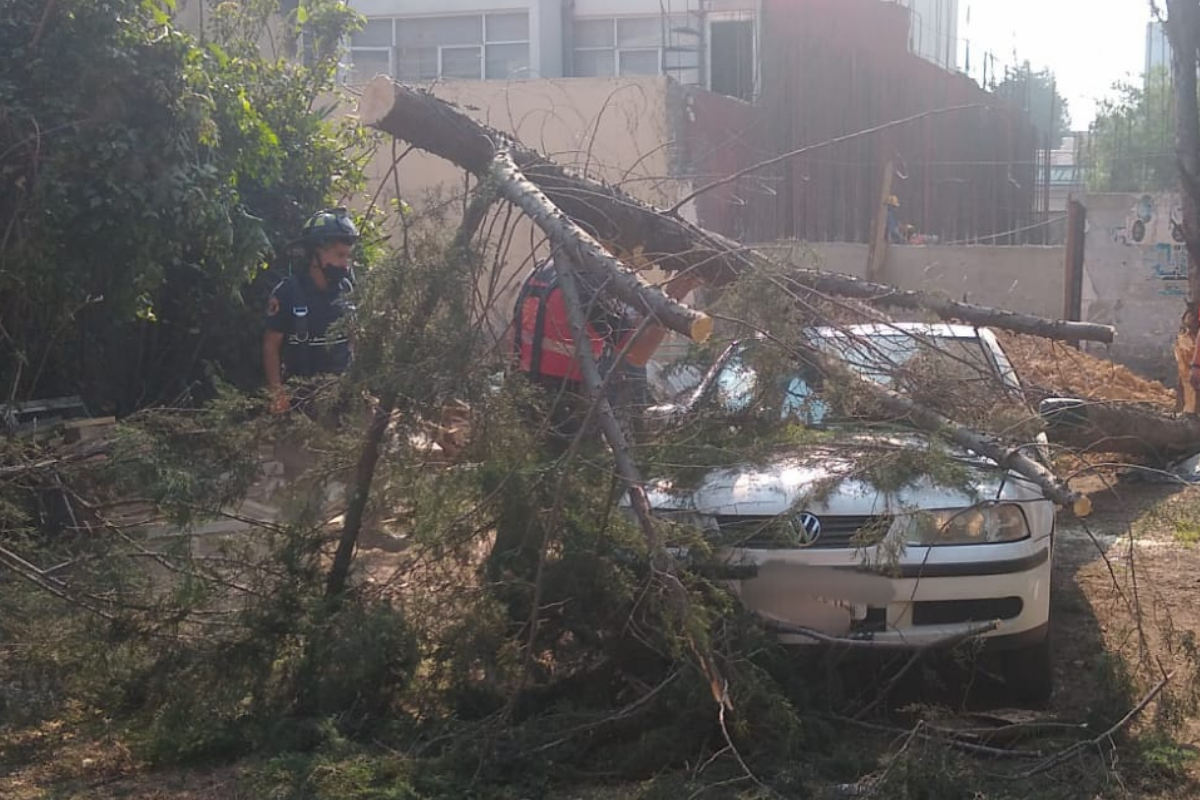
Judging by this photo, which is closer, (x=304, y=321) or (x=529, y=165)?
(x=529, y=165)

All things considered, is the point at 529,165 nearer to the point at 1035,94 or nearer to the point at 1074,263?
the point at 1074,263

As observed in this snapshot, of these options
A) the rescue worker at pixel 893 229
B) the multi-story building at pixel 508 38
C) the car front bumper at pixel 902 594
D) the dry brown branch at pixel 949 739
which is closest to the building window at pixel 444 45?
the multi-story building at pixel 508 38

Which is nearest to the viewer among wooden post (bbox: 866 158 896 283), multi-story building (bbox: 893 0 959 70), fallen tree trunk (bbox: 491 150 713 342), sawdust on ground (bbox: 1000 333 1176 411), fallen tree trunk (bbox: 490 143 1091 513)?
fallen tree trunk (bbox: 491 150 713 342)

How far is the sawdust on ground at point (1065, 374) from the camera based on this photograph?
22.1ft

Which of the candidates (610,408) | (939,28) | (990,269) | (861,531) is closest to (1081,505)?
(861,531)

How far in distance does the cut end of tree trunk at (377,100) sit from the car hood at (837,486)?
86.7 inches

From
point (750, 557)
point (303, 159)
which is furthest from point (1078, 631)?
point (303, 159)

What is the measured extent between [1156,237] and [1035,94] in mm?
17580

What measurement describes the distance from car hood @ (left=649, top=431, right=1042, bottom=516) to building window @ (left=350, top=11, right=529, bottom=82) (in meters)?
20.7

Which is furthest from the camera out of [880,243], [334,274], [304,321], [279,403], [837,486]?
[880,243]

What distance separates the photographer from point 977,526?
4750mm

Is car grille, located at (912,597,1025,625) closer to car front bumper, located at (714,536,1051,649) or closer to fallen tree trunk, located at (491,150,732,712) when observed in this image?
car front bumper, located at (714,536,1051,649)

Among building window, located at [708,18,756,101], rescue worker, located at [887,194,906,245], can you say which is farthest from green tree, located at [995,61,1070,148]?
rescue worker, located at [887,194,906,245]

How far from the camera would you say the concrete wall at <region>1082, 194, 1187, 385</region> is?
57.5 feet
